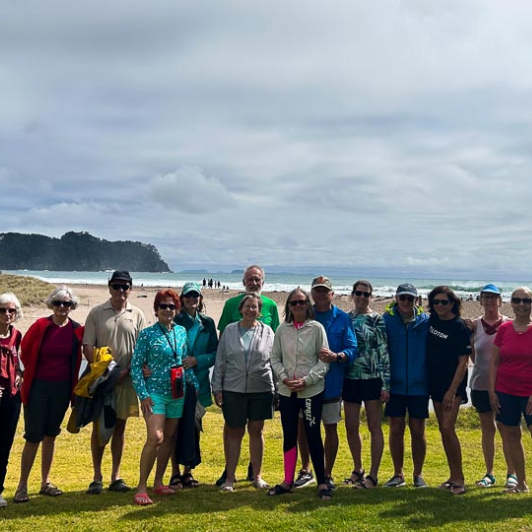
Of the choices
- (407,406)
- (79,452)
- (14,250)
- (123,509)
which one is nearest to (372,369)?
(407,406)

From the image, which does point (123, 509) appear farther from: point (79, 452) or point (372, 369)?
point (79, 452)

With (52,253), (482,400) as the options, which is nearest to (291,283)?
(482,400)

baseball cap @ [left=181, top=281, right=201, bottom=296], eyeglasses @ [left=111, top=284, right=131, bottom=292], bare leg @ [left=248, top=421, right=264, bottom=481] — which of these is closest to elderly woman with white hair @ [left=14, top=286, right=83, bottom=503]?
eyeglasses @ [left=111, top=284, right=131, bottom=292]

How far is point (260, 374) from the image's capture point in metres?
6.46

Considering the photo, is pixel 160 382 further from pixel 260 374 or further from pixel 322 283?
pixel 322 283

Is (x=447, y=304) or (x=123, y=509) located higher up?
(x=447, y=304)

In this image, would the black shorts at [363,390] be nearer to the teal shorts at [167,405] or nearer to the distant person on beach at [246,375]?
the distant person on beach at [246,375]

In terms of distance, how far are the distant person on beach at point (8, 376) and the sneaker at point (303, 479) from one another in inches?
128

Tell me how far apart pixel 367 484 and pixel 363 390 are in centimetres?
113

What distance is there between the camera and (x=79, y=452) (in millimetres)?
9492

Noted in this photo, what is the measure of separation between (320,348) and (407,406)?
147 cm

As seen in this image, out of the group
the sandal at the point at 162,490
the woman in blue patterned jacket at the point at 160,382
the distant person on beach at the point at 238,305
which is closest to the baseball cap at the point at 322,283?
the distant person on beach at the point at 238,305

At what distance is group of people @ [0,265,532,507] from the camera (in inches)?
240

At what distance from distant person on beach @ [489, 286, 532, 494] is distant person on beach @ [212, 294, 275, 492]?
2.64 metres
